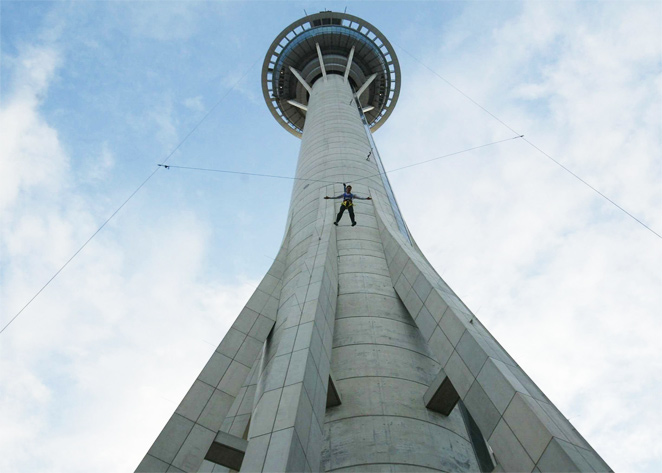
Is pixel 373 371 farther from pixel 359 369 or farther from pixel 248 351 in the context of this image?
pixel 248 351

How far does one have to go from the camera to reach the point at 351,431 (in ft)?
34.7

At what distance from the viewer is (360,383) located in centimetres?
1180

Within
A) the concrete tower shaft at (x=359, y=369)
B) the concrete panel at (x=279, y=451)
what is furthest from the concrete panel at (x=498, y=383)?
the concrete panel at (x=279, y=451)

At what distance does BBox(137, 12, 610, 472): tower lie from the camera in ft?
29.1

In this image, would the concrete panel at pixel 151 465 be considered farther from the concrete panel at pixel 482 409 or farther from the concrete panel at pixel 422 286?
the concrete panel at pixel 422 286

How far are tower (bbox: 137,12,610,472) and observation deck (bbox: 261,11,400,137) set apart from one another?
2541 centimetres

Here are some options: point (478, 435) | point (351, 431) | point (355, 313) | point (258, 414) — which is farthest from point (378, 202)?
point (258, 414)

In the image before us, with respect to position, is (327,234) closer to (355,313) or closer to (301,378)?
(355,313)

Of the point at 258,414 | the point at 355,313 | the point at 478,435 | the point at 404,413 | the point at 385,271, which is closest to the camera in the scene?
the point at 258,414

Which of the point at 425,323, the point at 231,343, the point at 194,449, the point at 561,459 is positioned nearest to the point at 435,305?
the point at 425,323

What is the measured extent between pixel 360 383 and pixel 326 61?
35535 mm

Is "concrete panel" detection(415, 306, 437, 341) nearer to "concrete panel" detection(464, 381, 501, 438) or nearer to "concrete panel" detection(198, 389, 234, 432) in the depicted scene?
"concrete panel" detection(464, 381, 501, 438)

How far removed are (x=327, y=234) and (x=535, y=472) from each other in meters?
10.3

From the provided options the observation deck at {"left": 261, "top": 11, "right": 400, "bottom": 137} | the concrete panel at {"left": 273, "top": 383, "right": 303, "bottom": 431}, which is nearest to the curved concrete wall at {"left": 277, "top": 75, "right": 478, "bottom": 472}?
the concrete panel at {"left": 273, "top": 383, "right": 303, "bottom": 431}
